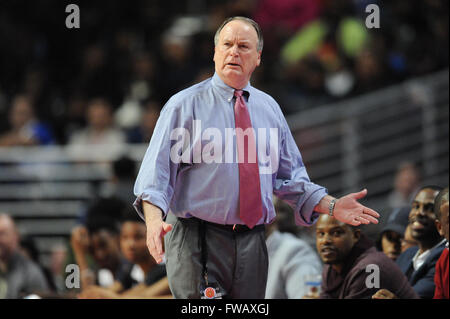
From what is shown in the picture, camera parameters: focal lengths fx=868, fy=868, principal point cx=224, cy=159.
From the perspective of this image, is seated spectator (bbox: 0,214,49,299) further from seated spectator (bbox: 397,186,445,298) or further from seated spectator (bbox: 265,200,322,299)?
seated spectator (bbox: 397,186,445,298)

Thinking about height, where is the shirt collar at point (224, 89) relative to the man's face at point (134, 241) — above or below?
above

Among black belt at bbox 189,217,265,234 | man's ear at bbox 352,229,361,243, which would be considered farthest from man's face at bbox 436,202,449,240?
black belt at bbox 189,217,265,234

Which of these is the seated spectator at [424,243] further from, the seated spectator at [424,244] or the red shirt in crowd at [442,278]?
the red shirt in crowd at [442,278]

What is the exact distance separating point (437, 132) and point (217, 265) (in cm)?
486

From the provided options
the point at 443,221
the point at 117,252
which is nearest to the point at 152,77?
the point at 117,252

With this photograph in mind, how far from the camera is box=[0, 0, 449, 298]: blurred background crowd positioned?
6.23m

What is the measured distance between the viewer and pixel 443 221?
4125 mm

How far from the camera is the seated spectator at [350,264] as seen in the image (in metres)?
4.27

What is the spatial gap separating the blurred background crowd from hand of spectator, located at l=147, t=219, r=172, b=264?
186 centimetres

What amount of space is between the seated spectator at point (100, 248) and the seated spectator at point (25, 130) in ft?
8.65

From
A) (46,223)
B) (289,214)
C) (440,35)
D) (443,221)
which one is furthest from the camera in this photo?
(46,223)

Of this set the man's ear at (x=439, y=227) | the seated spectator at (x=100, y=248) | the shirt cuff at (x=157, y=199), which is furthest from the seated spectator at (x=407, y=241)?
the seated spectator at (x=100, y=248)
